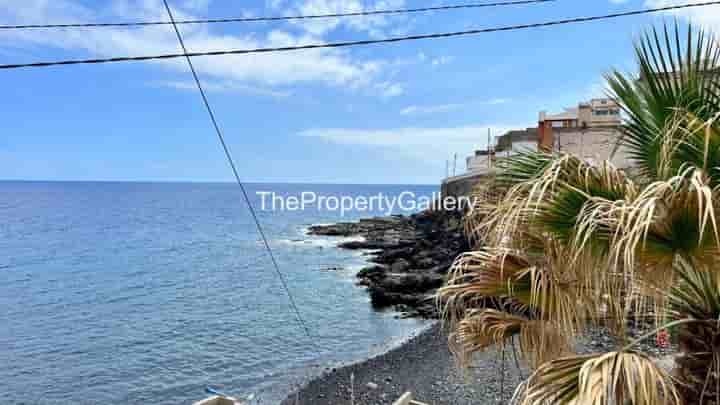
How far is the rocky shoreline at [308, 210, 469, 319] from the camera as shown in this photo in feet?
61.2

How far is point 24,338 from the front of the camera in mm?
16672

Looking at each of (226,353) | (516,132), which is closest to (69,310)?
(226,353)

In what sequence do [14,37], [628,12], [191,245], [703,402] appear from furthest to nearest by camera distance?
1. [191,245]
2. [628,12]
3. [14,37]
4. [703,402]

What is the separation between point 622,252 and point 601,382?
488 mm

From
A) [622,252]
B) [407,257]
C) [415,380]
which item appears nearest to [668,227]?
[622,252]

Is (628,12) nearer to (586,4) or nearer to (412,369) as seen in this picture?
(586,4)

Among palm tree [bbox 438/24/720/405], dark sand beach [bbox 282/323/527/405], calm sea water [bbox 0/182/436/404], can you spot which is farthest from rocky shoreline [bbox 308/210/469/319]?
palm tree [bbox 438/24/720/405]

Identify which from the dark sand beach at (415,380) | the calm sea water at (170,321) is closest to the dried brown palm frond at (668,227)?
the dark sand beach at (415,380)

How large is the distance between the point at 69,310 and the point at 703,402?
77.7ft

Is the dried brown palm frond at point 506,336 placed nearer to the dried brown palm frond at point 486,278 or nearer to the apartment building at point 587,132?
the dried brown palm frond at point 486,278

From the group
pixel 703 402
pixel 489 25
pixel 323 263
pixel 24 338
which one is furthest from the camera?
pixel 323 263

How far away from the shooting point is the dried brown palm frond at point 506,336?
2193 millimetres

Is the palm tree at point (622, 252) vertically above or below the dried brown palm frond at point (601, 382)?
above

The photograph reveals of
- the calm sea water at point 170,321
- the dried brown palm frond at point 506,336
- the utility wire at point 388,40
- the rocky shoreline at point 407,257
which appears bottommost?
the calm sea water at point 170,321
